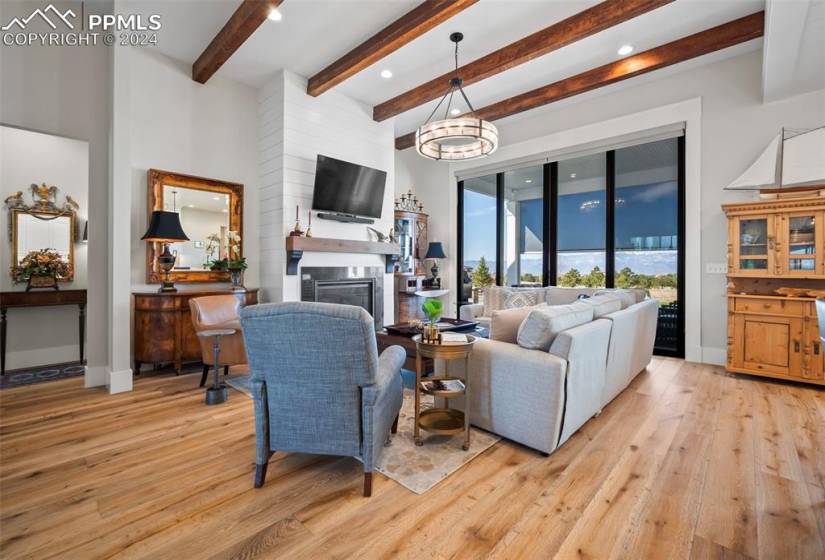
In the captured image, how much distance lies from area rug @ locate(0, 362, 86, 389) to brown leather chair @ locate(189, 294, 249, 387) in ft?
4.54

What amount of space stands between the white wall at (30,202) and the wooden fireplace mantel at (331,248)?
1988 mm

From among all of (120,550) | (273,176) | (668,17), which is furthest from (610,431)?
(273,176)

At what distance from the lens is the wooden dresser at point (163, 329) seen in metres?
3.73

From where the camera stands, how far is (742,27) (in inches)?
139

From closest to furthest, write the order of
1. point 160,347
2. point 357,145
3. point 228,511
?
point 228,511 < point 160,347 < point 357,145

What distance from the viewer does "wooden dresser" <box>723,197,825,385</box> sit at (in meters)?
3.46

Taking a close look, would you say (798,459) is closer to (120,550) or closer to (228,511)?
(228,511)

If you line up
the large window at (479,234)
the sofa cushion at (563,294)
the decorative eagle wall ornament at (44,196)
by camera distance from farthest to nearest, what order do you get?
the large window at (479,234) → the sofa cushion at (563,294) → the decorative eagle wall ornament at (44,196)

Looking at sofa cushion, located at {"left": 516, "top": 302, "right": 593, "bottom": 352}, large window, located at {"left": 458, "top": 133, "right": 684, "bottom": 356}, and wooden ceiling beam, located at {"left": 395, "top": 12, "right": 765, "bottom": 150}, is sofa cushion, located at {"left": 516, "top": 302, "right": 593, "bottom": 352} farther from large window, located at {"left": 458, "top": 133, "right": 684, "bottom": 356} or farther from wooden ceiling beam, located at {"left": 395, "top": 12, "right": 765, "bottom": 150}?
wooden ceiling beam, located at {"left": 395, "top": 12, "right": 765, "bottom": 150}

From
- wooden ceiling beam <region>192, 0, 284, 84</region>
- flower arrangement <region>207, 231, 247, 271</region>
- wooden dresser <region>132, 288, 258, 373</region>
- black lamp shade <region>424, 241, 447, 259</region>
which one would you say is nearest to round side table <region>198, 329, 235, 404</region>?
wooden dresser <region>132, 288, 258, 373</region>

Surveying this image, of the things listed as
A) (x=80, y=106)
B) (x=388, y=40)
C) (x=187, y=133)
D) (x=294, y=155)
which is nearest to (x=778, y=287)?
(x=388, y=40)

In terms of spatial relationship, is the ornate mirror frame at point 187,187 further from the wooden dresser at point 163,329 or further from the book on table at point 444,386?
the book on table at point 444,386

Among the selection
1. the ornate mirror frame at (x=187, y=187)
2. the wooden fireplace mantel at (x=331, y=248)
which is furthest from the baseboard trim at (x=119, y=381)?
the wooden fireplace mantel at (x=331, y=248)

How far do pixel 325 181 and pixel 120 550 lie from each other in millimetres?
3987
